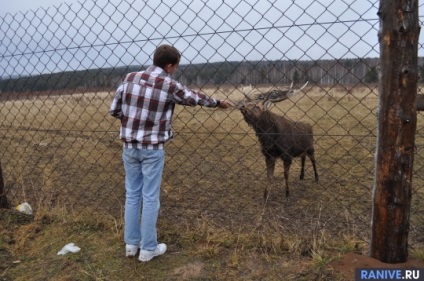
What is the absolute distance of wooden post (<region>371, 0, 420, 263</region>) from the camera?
7.68ft

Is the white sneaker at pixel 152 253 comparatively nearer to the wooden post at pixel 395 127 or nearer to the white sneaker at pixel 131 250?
the white sneaker at pixel 131 250

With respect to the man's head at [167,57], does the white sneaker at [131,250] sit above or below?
below

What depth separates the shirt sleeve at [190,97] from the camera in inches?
119

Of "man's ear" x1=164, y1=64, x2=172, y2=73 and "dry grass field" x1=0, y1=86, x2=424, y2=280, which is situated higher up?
"man's ear" x1=164, y1=64, x2=172, y2=73

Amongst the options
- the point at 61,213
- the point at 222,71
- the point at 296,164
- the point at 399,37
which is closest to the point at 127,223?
the point at 61,213

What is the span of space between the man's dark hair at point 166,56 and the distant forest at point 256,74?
0.34 meters

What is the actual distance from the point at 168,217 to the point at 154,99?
7.17 feet

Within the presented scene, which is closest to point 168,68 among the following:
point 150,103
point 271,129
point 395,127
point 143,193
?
point 150,103

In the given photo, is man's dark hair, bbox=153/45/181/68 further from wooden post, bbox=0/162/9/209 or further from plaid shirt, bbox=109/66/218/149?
wooden post, bbox=0/162/9/209

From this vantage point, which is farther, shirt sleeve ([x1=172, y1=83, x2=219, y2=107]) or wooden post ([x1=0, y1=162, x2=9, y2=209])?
wooden post ([x1=0, y1=162, x2=9, y2=209])

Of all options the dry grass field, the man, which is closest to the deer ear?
the dry grass field

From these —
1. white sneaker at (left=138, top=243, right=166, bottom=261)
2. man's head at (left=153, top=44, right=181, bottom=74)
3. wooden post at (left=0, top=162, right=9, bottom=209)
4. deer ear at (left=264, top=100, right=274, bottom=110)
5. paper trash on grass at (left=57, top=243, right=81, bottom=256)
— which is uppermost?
man's head at (left=153, top=44, right=181, bottom=74)

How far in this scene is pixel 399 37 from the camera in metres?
2.34

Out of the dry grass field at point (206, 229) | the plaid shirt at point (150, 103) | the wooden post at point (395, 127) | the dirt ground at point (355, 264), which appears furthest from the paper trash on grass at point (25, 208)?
the wooden post at point (395, 127)
